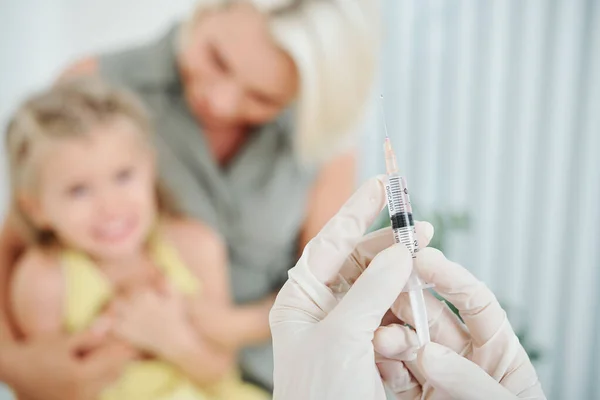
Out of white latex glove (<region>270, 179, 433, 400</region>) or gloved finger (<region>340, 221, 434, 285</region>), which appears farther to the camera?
gloved finger (<region>340, 221, 434, 285</region>)

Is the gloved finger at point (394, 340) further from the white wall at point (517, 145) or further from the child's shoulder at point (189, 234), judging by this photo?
the white wall at point (517, 145)

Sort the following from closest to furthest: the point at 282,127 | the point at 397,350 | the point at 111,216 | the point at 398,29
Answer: the point at 397,350 → the point at 111,216 → the point at 282,127 → the point at 398,29

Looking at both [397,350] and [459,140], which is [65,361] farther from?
[459,140]

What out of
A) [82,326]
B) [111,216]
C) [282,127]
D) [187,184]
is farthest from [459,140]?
[82,326]

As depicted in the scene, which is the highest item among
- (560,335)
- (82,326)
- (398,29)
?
(398,29)

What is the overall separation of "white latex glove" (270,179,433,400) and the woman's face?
75cm

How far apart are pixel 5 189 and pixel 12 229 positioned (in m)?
0.09

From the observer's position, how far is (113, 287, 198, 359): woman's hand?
1383 millimetres

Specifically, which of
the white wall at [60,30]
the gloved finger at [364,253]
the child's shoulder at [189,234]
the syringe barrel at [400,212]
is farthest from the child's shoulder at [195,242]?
the syringe barrel at [400,212]

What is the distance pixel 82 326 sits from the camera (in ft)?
4.46

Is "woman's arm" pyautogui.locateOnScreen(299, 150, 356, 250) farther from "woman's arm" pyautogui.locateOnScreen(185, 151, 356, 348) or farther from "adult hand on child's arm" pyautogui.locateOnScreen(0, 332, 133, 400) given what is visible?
"adult hand on child's arm" pyautogui.locateOnScreen(0, 332, 133, 400)

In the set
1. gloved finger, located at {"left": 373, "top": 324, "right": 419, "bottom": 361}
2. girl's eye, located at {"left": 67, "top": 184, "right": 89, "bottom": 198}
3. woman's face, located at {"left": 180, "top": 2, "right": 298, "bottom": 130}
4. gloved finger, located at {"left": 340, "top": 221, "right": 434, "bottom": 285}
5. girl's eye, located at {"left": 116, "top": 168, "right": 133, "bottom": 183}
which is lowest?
gloved finger, located at {"left": 373, "top": 324, "right": 419, "bottom": 361}

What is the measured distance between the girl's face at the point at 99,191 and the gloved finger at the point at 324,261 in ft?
2.38

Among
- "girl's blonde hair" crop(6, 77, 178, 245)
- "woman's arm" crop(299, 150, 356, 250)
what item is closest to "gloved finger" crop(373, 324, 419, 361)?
"woman's arm" crop(299, 150, 356, 250)
